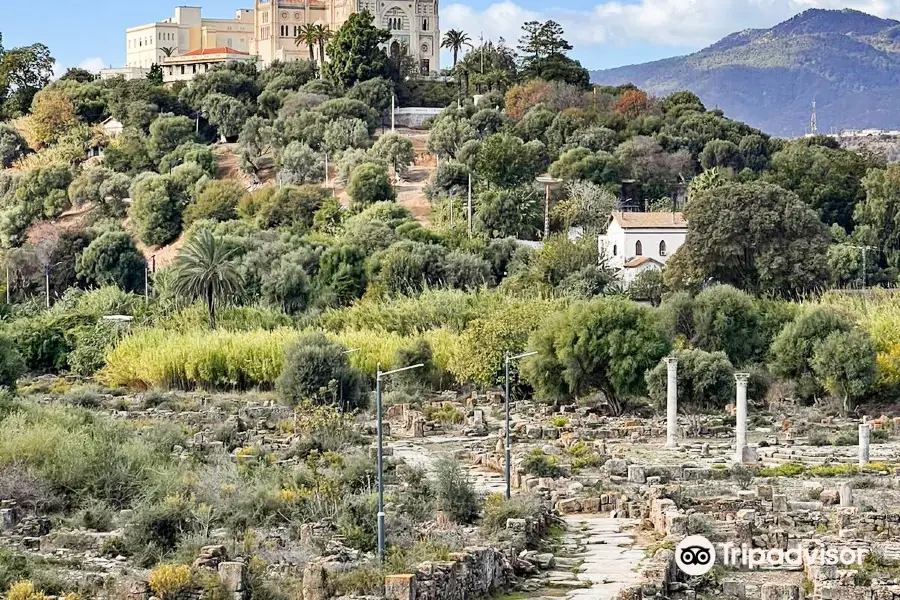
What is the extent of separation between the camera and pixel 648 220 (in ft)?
275

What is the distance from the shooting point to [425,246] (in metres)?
79.6

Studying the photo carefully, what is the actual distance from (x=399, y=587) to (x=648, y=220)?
60582mm

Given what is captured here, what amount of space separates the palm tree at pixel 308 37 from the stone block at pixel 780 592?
100 metres

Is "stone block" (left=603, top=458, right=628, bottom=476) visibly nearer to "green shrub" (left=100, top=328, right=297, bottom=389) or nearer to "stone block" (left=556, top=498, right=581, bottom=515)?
"stone block" (left=556, top=498, right=581, bottom=515)

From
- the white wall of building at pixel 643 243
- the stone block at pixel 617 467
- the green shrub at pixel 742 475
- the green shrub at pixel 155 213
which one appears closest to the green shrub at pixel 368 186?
the green shrub at pixel 155 213

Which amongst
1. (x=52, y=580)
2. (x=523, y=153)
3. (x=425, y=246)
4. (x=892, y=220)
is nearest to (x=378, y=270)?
(x=425, y=246)

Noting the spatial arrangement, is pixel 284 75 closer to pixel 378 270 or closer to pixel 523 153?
pixel 523 153

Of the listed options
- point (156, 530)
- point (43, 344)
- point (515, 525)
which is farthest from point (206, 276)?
point (156, 530)

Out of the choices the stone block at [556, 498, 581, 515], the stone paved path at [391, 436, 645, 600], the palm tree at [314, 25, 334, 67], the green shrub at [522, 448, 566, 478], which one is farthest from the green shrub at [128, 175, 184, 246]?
the stone block at [556, 498, 581, 515]

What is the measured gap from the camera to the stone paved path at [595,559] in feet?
90.7

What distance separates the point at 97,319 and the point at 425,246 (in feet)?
48.2

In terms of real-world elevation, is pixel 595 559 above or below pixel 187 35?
below

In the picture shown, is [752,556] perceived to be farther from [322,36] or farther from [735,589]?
[322,36]

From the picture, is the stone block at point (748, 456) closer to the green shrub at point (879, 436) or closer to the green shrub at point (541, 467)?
the green shrub at point (541, 467)
